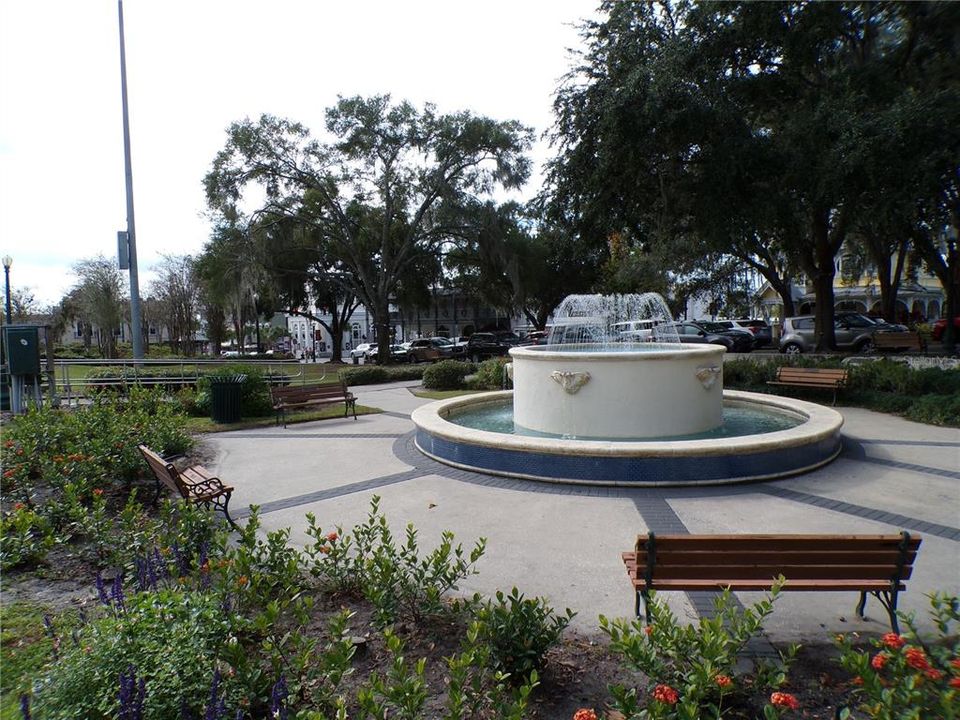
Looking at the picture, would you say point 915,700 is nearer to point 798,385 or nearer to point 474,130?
point 798,385

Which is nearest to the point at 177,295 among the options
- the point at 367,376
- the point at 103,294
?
the point at 103,294

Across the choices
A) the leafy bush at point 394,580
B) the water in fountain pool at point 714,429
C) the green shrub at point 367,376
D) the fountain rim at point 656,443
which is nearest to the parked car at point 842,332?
the water in fountain pool at point 714,429

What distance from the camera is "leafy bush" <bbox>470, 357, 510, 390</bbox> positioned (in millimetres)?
18406

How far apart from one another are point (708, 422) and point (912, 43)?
52.0 ft

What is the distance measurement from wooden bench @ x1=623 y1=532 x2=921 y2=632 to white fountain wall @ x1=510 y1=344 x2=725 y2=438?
16.5 ft

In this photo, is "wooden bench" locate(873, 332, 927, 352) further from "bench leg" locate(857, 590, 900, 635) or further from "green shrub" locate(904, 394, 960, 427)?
A: "bench leg" locate(857, 590, 900, 635)

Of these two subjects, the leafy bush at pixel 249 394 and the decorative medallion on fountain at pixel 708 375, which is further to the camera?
the leafy bush at pixel 249 394

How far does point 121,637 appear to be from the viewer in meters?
2.88

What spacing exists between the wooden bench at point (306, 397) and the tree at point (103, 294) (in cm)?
3221

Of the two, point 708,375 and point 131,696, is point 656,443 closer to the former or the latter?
point 708,375

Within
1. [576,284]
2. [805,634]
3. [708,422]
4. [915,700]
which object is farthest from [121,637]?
[576,284]

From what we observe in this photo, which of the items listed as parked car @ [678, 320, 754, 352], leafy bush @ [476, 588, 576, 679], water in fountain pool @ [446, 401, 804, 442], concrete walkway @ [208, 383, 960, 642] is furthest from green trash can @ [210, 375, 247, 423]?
parked car @ [678, 320, 754, 352]

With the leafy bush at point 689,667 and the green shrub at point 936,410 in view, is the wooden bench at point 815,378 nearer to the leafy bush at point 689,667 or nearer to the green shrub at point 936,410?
the green shrub at point 936,410

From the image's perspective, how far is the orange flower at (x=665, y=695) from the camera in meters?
2.56
